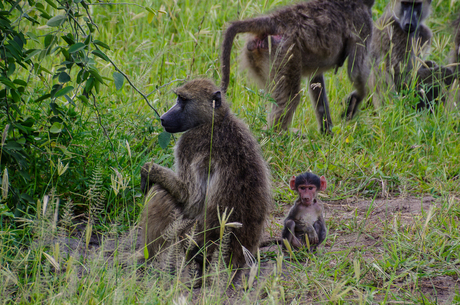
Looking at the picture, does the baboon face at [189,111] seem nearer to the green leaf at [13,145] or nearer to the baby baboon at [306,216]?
the baby baboon at [306,216]

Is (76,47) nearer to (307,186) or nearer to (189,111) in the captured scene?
(189,111)

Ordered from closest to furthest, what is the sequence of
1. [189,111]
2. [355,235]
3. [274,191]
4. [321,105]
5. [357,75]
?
[189,111] < [355,235] < [274,191] < [321,105] < [357,75]

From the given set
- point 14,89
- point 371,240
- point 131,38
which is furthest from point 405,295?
point 131,38

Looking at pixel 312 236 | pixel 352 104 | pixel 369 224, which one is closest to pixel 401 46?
pixel 352 104

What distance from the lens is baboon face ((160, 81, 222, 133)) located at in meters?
3.06

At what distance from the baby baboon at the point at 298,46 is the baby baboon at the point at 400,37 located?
489 millimetres

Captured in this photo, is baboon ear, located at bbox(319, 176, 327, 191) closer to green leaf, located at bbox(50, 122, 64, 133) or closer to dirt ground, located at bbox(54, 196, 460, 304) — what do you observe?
dirt ground, located at bbox(54, 196, 460, 304)

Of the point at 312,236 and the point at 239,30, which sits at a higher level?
the point at 239,30

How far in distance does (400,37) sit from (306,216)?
367 centimetres

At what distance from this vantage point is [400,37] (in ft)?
19.8

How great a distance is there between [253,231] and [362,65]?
130 inches

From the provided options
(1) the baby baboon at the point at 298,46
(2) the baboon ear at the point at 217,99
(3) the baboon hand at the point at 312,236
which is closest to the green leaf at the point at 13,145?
(2) the baboon ear at the point at 217,99

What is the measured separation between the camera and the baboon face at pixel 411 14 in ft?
18.9

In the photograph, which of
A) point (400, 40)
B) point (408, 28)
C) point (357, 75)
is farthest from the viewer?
point (400, 40)
